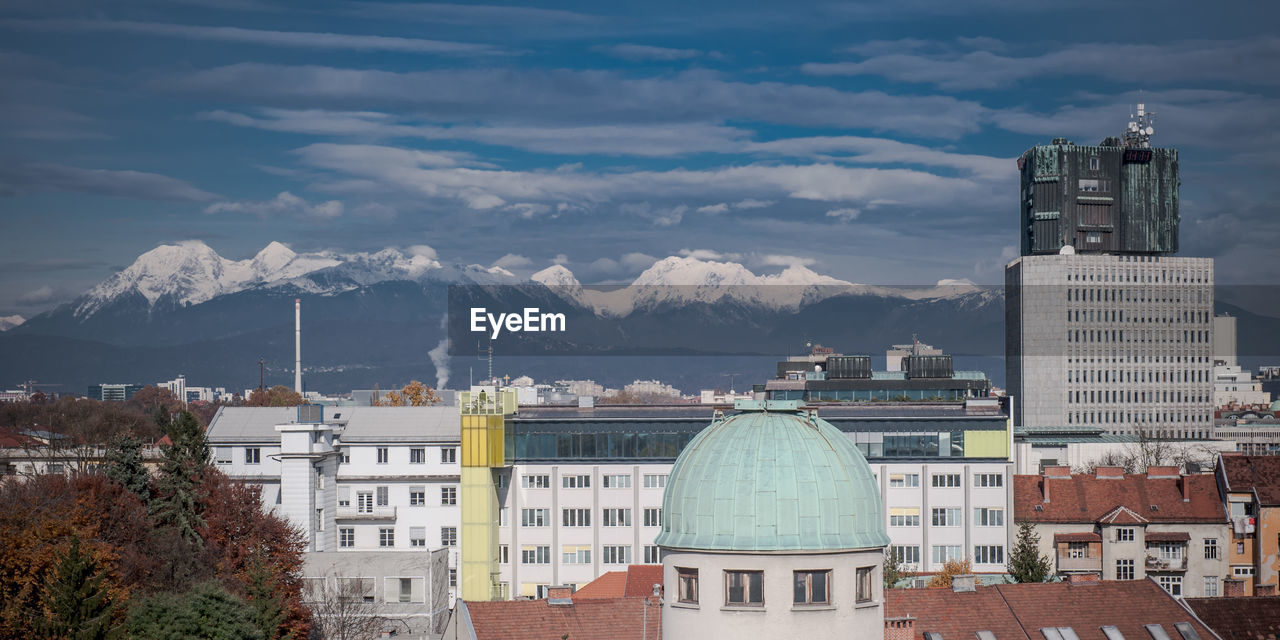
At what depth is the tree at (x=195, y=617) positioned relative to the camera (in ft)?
208

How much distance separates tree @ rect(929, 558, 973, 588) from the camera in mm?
92500

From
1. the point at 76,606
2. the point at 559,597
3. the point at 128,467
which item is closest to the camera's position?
the point at 76,606

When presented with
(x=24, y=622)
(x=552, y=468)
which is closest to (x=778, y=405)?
(x=24, y=622)

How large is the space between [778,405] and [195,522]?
47321 mm

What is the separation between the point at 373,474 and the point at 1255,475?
58.5m

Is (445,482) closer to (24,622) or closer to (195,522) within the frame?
(195,522)

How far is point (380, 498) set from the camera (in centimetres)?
11031

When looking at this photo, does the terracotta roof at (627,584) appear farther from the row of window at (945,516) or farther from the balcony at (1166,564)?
the balcony at (1166,564)

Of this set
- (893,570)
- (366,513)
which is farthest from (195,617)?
(366,513)

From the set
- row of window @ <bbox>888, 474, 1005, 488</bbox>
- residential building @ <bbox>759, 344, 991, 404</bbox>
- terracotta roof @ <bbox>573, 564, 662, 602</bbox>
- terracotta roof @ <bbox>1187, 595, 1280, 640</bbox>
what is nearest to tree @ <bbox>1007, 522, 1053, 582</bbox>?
row of window @ <bbox>888, 474, 1005, 488</bbox>

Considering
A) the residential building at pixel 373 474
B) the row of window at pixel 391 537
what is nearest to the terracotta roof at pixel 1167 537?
the residential building at pixel 373 474

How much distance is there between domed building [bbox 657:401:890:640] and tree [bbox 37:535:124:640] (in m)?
25.8

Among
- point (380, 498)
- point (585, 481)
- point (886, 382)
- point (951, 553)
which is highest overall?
point (886, 382)

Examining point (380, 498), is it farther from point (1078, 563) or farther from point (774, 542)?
point (774, 542)
